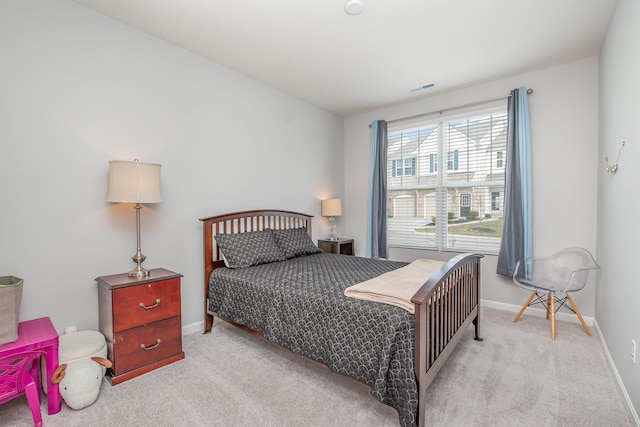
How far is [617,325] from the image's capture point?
2121mm

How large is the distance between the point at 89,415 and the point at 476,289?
121 inches

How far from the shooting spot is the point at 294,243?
11.7ft

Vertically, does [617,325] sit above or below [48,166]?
below

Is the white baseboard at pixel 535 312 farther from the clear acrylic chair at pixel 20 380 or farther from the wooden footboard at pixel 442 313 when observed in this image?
the clear acrylic chair at pixel 20 380

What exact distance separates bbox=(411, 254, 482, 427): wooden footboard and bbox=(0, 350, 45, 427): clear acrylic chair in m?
2.11

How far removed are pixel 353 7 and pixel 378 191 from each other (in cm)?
268

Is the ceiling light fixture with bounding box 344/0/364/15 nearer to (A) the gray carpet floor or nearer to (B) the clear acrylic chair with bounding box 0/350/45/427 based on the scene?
(A) the gray carpet floor

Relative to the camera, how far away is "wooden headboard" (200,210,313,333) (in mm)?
3035

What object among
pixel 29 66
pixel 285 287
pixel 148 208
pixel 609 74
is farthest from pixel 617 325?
pixel 29 66

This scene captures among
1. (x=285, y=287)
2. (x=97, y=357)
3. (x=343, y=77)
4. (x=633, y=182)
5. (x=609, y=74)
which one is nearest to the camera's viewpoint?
(x=633, y=182)

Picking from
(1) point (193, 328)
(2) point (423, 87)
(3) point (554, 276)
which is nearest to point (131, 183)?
(1) point (193, 328)

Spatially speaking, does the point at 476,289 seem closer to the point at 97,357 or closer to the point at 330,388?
the point at 330,388

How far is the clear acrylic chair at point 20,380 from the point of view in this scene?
165 cm

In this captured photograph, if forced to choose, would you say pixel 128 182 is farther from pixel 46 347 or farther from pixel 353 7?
pixel 353 7
